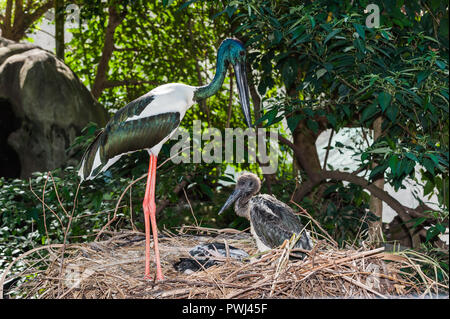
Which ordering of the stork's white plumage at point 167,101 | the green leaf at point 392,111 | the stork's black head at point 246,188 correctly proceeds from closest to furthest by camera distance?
1. the stork's white plumage at point 167,101
2. the green leaf at point 392,111
3. the stork's black head at point 246,188

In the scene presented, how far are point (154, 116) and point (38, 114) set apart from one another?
12.1 ft

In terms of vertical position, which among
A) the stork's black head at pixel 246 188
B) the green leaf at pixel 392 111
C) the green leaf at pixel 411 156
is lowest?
the stork's black head at pixel 246 188

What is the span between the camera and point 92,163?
3.03 metres

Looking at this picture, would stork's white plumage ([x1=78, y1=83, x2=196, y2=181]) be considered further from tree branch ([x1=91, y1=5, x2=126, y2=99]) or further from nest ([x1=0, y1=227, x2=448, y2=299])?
tree branch ([x1=91, y1=5, x2=126, y2=99])

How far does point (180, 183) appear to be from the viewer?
454 cm

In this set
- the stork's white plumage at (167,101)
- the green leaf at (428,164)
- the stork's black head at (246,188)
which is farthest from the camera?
the stork's black head at (246,188)

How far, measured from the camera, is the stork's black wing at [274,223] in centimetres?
304

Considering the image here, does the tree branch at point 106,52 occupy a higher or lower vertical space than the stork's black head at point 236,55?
higher

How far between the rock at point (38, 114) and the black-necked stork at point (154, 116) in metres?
3.21

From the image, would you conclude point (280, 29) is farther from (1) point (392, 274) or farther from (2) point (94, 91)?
(2) point (94, 91)

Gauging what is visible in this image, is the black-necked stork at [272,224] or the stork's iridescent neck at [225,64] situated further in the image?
the black-necked stork at [272,224]

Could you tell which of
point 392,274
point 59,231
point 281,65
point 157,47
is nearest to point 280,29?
point 281,65

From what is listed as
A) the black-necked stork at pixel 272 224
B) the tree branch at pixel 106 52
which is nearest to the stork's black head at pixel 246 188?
the black-necked stork at pixel 272 224

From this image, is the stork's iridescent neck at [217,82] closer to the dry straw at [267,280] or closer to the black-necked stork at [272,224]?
the black-necked stork at [272,224]
